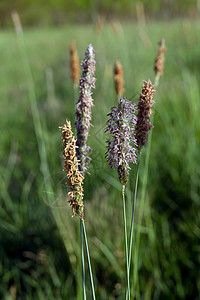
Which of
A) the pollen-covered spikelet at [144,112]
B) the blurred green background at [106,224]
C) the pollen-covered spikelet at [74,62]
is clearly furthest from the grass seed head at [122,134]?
the pollen-covered spikelet at [74,62]

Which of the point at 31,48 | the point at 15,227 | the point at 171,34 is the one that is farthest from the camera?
the point at 31,48

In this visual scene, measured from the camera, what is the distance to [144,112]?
41 centimetres

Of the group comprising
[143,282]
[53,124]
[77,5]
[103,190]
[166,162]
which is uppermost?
[77,5]

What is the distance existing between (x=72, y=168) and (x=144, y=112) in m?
0.12

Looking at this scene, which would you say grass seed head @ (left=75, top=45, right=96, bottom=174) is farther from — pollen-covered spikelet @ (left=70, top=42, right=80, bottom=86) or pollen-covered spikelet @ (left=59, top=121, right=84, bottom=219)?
pollen-covered spikelet @ (left=70, top=42, right=80, bottom=86)

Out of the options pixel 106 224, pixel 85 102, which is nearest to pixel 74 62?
pixel 85 102

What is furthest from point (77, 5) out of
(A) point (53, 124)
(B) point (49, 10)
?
(A) point (53, 124)

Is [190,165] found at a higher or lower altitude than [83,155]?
higher

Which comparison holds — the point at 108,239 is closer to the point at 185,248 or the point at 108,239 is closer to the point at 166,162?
the point at 185,248

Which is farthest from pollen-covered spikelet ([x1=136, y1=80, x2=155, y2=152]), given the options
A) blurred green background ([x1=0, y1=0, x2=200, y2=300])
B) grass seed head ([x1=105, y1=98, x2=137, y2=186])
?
blurred green background ([x1=0, y1=0, x2=200, y2=300])

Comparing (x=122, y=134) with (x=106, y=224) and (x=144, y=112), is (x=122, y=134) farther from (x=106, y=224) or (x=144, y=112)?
(x=106, y=224)

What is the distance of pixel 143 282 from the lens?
3.72ft

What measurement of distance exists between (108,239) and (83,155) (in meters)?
0.89

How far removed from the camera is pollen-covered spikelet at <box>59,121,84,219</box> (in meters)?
0.36
